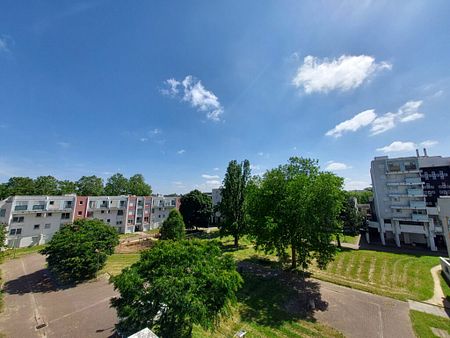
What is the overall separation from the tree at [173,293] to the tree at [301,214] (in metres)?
9.33

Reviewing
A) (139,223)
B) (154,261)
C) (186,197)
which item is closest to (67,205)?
(139,223)

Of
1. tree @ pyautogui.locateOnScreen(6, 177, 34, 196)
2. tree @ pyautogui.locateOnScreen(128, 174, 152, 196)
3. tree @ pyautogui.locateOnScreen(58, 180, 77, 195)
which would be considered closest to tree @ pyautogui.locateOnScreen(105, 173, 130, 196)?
tree @ pyautogui.locateOnScreen(128, 174, 152, 196)

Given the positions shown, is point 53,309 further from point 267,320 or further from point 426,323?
point 426,323

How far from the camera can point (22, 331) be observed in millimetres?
14289

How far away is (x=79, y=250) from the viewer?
22.0m

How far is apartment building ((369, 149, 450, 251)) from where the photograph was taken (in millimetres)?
37562

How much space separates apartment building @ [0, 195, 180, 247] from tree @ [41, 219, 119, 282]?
1482 centimetres

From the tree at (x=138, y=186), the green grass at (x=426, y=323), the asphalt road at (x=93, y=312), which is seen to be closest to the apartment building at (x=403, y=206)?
the asphalt road at (x=93, y=312)

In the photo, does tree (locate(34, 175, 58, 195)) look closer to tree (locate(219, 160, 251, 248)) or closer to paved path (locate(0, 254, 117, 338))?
paved path (locate(0, 254, 117, 338))

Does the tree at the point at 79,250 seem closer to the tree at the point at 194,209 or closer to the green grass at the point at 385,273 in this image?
the green grass at the point at 385,273

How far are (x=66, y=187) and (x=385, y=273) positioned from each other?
87.5 metres

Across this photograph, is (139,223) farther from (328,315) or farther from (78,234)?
(328,315)

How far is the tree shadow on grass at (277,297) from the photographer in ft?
50.0

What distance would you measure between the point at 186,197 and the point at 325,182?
41204mm
